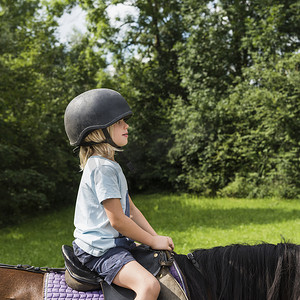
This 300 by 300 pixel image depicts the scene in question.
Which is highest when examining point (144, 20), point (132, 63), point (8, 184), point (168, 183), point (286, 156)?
point (144, 20)

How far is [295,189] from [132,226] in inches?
530

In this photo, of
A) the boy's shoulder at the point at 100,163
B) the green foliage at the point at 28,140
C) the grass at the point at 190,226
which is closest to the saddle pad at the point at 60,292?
the boy's shoulder at the point at 100,163

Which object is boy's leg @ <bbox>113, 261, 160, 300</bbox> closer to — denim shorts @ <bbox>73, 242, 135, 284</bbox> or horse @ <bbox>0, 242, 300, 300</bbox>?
denim shorts @ <bbox>73, 242, 135, 284</bbox>

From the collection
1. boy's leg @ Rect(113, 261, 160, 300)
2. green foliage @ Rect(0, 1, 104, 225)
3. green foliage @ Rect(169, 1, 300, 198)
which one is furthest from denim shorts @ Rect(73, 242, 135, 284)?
green foliage @ Rect(169, 1, 300, 198)

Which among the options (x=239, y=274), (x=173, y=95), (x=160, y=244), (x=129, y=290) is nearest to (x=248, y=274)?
(x=239, y=274)

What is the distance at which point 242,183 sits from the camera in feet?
50.8

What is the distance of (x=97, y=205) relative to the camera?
188 cm

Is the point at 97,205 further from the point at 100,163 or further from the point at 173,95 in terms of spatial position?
the point at 173,95

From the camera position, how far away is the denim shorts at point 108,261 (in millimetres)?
1781

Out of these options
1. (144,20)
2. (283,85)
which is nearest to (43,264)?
(283,85)

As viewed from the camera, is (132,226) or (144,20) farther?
(144,20)

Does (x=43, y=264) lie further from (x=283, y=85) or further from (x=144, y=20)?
(x=144, y=20)

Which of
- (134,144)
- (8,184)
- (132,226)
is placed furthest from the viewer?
(134,144)

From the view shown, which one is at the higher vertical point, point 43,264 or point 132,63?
point 132,63
